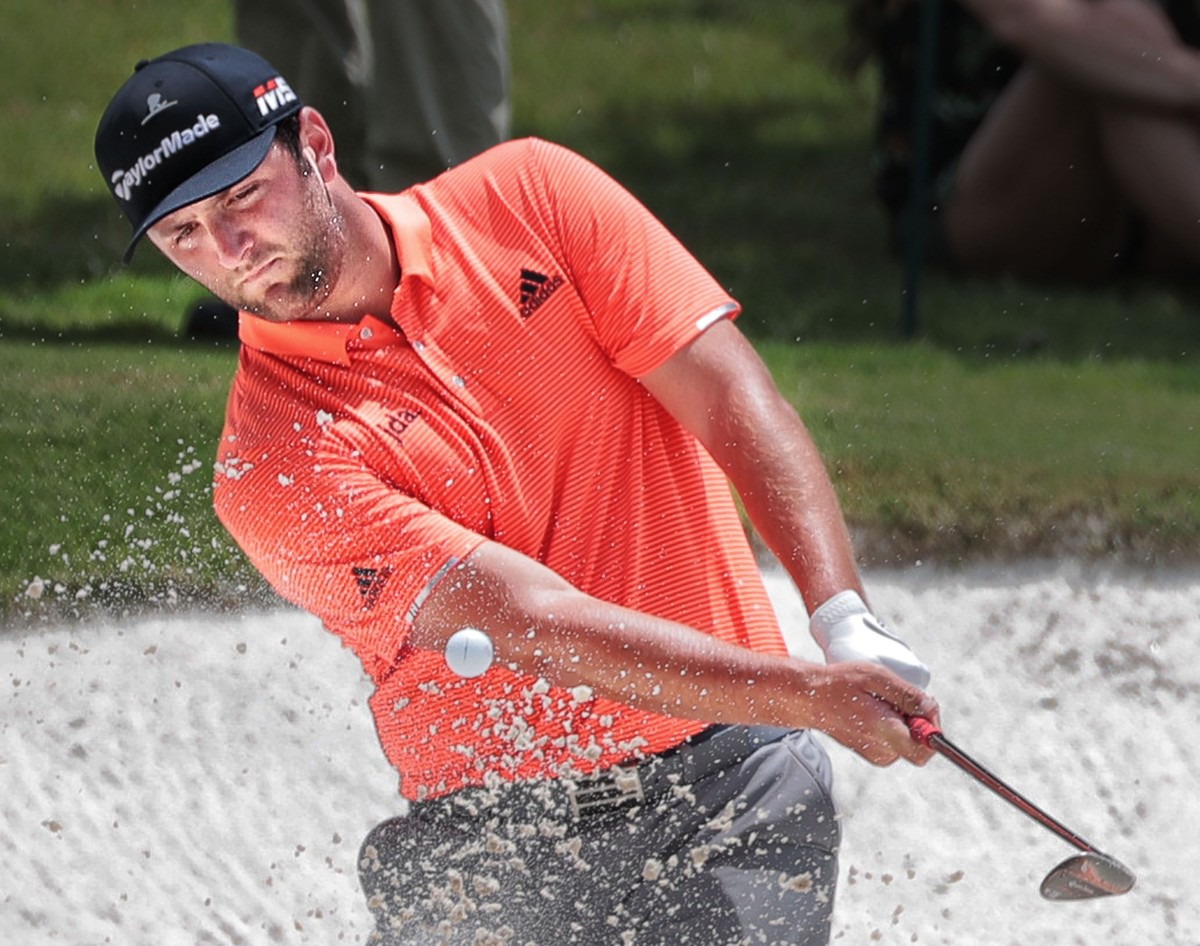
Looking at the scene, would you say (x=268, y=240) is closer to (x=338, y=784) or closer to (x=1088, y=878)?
(x=1088, y=878)

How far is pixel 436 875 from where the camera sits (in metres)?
2.21

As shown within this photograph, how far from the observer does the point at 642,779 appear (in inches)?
82.2

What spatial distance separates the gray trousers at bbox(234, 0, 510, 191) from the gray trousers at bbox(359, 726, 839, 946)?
2.28m

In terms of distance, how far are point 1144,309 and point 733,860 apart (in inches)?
148

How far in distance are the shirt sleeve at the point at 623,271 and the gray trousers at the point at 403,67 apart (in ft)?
6.81

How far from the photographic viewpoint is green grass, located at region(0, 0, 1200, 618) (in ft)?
10.9

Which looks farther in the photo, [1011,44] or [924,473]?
[1011,44]

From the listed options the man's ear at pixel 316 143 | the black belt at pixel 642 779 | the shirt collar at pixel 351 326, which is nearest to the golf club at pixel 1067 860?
the black belt at pixel 642 779

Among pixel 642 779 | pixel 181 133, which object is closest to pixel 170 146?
pixel 181 133

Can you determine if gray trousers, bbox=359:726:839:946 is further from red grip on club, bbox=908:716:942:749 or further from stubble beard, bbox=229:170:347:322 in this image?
stubble beard, bbox=229:170:347:322

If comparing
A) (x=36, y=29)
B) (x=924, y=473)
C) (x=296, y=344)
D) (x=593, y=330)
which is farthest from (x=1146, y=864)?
(x=36, y=29)

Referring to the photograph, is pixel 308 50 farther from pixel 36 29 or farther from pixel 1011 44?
pixel 36 29

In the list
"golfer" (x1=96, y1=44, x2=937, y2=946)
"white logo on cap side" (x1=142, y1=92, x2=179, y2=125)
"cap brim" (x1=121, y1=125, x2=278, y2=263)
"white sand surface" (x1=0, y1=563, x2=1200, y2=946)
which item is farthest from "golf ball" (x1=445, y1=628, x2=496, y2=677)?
"white sand surface" (x1=0, y1=563, x2=1200, y2=946)

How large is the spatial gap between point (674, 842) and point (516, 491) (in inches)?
16.9
